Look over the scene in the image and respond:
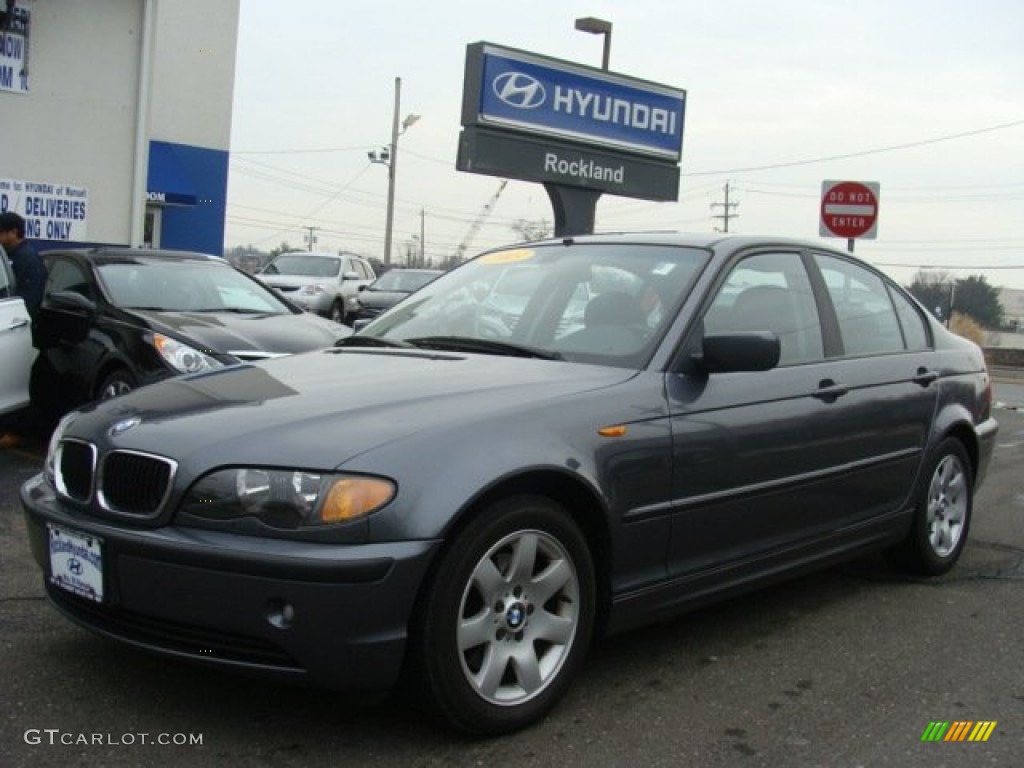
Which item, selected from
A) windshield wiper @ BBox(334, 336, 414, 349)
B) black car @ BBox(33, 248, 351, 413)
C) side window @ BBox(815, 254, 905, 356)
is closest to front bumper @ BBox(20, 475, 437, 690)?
windshield wiper @ BBox(334, 336, 414, 349)

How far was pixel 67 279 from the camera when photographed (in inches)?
310

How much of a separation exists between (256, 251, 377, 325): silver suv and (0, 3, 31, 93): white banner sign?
8.07m

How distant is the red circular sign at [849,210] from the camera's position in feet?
44.1

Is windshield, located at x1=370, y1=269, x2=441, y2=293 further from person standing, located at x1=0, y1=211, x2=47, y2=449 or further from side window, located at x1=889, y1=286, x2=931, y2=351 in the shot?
side window, located at x1=889, y1=286, x2=931, y2=351

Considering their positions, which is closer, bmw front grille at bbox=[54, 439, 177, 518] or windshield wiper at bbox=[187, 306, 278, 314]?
bmw front grille at bbox=[54, 439, 177, 518]

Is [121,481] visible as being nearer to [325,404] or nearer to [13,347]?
[325,404]

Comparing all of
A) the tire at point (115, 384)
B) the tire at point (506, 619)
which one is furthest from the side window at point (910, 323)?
the tire at point (115, 384)

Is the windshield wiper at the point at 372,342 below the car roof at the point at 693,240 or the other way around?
below

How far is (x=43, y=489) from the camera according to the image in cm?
346

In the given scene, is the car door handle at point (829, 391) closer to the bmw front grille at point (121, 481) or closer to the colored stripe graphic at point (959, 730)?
the colored stripe graphic at point (959, 730)

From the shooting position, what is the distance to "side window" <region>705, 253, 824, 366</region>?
4047 millimetres

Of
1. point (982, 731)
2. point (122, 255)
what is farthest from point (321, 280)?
point (982, 731)

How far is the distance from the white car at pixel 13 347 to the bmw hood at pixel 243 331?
0.75 m

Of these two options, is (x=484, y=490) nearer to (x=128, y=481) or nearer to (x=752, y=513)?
(x=128, y=481)
